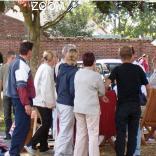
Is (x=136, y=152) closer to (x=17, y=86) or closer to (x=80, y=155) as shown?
(x=80, y=155)

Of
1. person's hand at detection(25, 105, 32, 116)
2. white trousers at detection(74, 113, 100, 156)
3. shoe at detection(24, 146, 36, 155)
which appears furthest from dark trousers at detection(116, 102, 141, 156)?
shoe at detection(24, 146, 36, 155)

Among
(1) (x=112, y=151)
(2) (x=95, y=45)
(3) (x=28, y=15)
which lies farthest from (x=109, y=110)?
(2) (x=95, y=45)

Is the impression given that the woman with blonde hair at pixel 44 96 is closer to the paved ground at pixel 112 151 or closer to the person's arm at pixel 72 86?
the paved ground at pixel 112 151

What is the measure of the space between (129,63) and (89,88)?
73 centimetres

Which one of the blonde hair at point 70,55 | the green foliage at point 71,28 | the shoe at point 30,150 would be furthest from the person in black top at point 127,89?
the green foliage at point 71,28

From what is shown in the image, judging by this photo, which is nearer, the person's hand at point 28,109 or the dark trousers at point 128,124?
the person's hand at point 28,109

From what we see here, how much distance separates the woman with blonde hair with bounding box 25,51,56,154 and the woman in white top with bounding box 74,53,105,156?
1.13 metres

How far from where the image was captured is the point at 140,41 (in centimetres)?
3344

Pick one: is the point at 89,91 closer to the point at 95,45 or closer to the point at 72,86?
Result: the point at 72,86

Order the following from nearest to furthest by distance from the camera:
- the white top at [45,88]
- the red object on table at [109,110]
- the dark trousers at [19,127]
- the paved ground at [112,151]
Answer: the dark trousers at [19,127] < the white top at [45,88] < the red object on table at [109,110] < the paved ground at [112,151]

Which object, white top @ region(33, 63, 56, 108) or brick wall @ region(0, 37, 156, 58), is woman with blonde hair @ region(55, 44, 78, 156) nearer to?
white top @ region(33, 63, 56, 108)

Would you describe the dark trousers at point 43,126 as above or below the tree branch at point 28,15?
below

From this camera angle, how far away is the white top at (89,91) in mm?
7961

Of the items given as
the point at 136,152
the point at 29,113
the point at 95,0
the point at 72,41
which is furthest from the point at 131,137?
the point at 72,41
